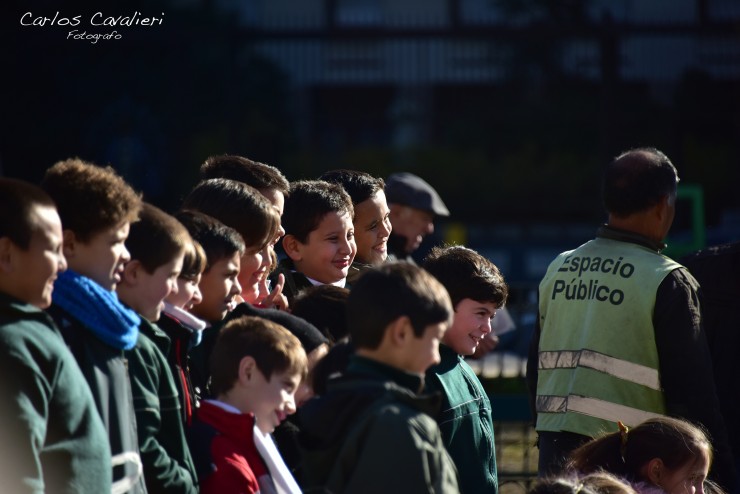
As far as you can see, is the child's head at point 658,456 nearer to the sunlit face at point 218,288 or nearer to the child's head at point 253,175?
the sunlit face at point 218,288

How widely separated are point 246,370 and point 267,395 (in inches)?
3.4

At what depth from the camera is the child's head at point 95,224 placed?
2.92m

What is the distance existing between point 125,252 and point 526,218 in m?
14.8

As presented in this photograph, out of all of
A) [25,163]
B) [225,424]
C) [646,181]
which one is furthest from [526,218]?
[225,424]

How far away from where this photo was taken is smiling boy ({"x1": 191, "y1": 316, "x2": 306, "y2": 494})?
314 centimetres

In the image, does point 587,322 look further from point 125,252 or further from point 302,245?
point 125,252

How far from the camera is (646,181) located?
14.5 feet

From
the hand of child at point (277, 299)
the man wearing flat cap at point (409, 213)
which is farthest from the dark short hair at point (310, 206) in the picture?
the man wearing flat cap at point (409, 213)

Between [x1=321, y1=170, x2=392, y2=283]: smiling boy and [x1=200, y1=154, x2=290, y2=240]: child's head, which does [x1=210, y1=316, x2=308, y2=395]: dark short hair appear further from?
[x1=321, y1=170, x2=392, y2=283]: smiling boy

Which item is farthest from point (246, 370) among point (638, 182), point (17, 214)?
point (638, 182)

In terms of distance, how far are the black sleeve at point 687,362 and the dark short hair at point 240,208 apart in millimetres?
1426

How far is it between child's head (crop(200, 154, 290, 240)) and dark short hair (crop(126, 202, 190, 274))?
105cm

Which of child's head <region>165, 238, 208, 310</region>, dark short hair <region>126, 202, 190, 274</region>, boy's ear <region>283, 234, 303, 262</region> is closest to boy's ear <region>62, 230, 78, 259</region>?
dark short hair <region>126, 202, 190, 274</region>

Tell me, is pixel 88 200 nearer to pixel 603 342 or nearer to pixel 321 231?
pixel 321 231
